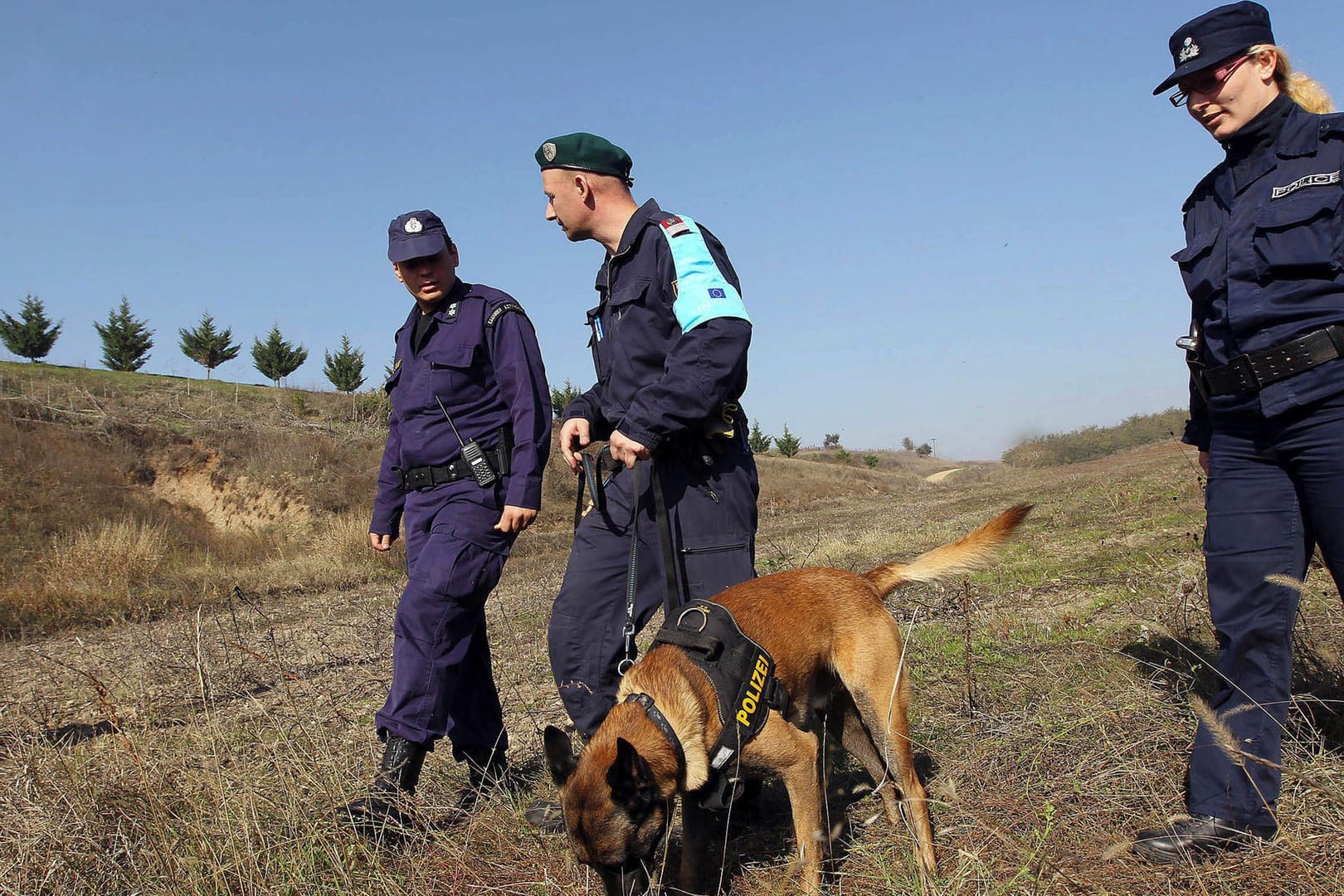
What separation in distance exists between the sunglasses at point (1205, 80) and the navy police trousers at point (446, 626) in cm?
296

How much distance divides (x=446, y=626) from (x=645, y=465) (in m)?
1.09

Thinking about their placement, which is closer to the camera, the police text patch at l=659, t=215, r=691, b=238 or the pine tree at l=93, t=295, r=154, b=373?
the police text patch at l=659, t=215, r=691, b=238

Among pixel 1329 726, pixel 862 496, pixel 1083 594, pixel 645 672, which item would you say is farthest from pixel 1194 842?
pixel 862 496

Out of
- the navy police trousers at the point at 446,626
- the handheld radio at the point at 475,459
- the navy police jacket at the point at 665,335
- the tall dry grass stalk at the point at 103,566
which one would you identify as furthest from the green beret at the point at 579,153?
the tall dry grass stalk at the point at 103,566

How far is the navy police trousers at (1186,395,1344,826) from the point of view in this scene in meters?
2.42

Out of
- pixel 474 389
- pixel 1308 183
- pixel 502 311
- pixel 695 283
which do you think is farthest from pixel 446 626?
pixel 1308 183

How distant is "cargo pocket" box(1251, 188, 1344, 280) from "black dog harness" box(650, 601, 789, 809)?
194 centimetres

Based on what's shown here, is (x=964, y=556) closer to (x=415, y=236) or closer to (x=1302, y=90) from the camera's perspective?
(x=1302, y=90)

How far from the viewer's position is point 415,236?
12.0 ft

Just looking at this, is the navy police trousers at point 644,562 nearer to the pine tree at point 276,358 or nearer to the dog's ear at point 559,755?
the dog's ear at point 559,755

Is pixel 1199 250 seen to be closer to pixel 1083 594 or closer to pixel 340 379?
pixel 1083 594

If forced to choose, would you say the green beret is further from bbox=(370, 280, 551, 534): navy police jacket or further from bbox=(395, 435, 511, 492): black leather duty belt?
bbox=(395, 435, 511, 492): black leather duty belt

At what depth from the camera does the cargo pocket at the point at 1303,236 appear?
2.38 meters

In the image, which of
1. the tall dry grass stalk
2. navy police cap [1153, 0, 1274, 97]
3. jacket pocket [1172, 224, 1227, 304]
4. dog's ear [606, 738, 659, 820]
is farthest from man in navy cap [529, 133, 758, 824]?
the tall dry grass stalk
